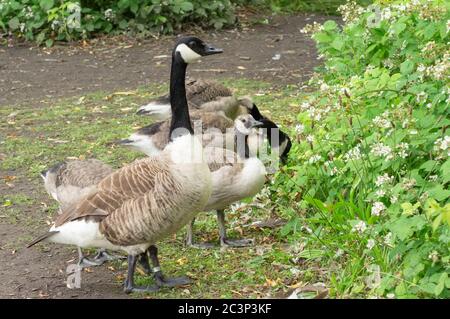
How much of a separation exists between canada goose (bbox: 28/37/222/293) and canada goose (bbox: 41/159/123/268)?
17.1 inches

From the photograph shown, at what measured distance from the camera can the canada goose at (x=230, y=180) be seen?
5898mm

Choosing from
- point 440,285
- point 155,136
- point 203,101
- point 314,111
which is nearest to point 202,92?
point 203,101

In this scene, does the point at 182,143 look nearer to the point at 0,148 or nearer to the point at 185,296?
the point at 185,296

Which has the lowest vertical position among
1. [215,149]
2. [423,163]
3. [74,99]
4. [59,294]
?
[74,99]

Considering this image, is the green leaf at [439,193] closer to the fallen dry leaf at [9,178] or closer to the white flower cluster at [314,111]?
the white flower cluster at [314,111]

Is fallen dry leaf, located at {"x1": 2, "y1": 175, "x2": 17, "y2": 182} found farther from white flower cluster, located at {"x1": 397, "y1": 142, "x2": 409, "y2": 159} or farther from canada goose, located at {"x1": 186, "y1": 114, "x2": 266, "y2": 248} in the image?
white flower cluster, located at {"x1": 397, "y1": 142, "x2": 409, "y2": 159}

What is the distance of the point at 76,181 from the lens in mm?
5973

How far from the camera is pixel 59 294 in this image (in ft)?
17.4

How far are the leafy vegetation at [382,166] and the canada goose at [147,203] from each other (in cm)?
80

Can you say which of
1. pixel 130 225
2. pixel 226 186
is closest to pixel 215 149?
pixel 226 186

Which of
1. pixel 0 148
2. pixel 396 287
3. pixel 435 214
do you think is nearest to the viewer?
pixel 435 214

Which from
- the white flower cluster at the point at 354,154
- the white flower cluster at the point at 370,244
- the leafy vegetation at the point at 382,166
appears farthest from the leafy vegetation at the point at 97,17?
the white flower cluster at the point at 370,244

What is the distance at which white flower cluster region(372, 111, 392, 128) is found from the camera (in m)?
5.10

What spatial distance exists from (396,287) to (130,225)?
163cm
